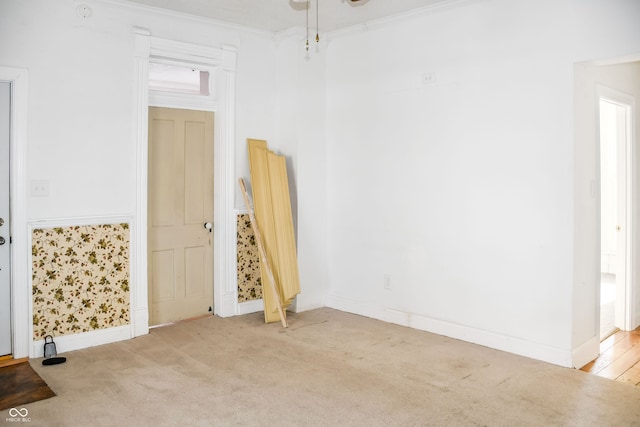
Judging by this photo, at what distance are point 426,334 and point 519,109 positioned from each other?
6.34 ft

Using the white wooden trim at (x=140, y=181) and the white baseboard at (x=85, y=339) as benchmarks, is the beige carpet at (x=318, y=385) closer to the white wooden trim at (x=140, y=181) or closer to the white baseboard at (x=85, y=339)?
the white baseboard at (x=85, y=339)

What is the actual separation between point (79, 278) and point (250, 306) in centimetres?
165

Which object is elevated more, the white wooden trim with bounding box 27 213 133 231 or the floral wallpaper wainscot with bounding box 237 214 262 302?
the white wooden trim with bounding box 27 213 133 231

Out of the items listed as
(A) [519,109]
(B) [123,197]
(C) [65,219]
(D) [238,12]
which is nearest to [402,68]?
(A) [519,109]

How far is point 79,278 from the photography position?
3996 millimetres

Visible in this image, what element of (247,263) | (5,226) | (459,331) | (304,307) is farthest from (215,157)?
(459,331)

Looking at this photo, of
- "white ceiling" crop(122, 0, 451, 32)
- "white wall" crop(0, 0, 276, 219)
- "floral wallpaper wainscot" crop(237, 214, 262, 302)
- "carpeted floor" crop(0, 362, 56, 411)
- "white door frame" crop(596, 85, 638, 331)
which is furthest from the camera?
"floral wallpaper wainscot" crop(237, 214, 262, 302)

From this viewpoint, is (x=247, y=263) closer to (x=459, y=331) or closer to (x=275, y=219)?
(x=275, y=219)

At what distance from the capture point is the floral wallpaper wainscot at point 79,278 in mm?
3824

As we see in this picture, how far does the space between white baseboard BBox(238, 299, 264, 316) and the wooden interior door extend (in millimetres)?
298

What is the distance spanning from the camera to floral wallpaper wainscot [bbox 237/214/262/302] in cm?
499

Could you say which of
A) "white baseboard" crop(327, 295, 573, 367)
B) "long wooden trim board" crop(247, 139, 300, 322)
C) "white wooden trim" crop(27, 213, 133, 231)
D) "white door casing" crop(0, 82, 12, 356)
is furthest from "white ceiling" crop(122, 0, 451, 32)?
"white baseboard" crop(327, 295, 573, 367)

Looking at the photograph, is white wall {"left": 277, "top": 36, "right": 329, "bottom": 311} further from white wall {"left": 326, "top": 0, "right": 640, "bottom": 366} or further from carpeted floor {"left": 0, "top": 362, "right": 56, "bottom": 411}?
carpeted floor {"left": 0, "top": 362, "right": 56, "bottom": 411}

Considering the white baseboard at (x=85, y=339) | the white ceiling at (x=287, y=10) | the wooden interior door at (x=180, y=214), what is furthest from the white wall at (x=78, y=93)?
the white baseboard at (x=85, y=339)
